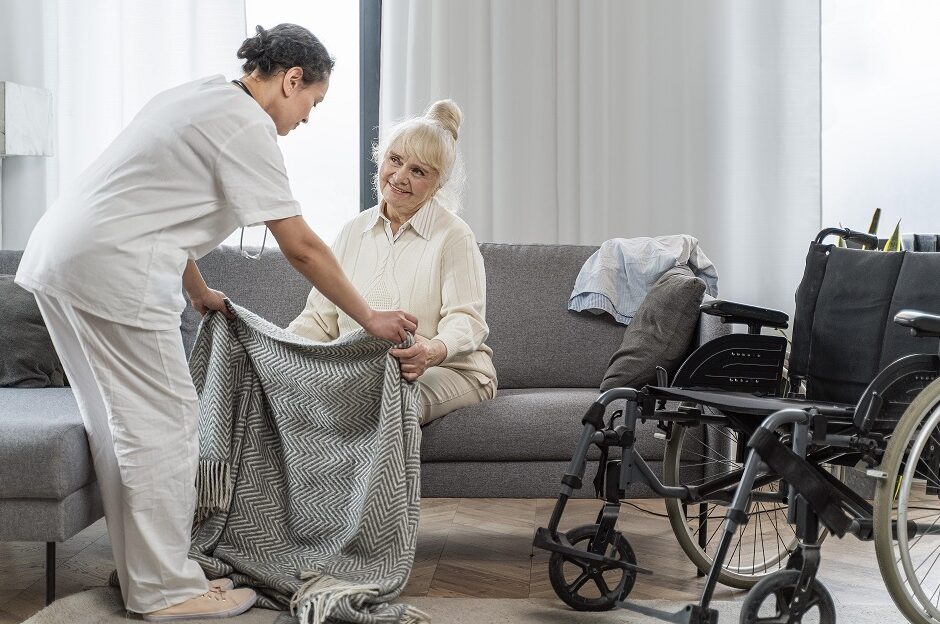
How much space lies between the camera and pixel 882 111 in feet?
12.7

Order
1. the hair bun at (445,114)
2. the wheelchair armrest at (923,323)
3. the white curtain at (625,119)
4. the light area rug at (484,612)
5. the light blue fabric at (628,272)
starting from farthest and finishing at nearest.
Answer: the white curtain at (625,119) → the light blue fabric at (628,272) → the hair bun at (445,114) → the light area rug at (484,612) → the wheelchair armrest at (923,323)

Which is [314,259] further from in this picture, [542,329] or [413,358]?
[542,329]

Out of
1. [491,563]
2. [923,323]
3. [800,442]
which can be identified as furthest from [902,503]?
[491,563]

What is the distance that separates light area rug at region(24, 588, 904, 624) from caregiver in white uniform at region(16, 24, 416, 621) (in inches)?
2.7

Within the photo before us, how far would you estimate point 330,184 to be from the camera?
3898mm

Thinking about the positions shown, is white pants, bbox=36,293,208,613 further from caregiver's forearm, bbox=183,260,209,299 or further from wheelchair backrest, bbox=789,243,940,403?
wheelchair backrest, bbox=789,243,940,403

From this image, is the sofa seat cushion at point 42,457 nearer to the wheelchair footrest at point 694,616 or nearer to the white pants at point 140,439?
the white pants at point 140,439

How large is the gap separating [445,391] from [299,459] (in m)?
0.42

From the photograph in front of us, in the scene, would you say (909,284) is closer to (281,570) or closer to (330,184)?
(281,570)

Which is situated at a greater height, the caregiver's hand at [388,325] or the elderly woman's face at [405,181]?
the elderly woman's face at [405,181]

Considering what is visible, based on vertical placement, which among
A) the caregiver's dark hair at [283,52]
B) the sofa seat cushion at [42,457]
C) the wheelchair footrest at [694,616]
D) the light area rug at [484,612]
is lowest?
the light area rug at [484,612]

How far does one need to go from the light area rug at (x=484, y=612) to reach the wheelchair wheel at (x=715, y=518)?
0.46ft

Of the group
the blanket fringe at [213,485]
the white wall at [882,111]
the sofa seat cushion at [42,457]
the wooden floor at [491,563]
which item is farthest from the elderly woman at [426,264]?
the white wall at [882,111]

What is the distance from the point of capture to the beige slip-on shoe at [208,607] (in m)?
1.99
